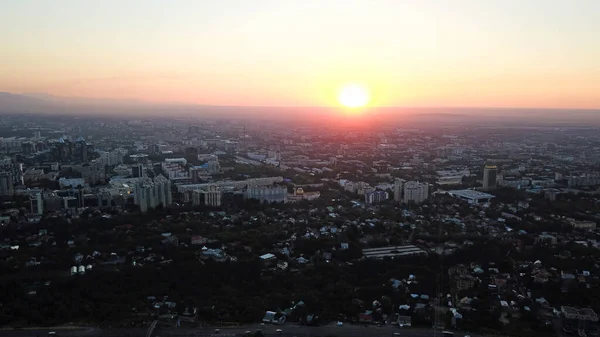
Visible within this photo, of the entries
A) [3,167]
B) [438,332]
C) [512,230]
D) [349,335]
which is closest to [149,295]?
[349,335]

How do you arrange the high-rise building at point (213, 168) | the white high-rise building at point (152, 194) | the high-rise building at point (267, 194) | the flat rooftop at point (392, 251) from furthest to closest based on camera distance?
the high-rise building at point (213, 168) < the high-rise building at point (267, 194) < the white high-rise building at point (152, 194) < the flat rooftop at point (392, 251)

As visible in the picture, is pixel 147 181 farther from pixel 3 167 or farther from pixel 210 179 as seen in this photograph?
pixel 3 167

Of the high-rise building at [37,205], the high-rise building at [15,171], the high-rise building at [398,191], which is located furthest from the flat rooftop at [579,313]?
Answer: the high-rise building at [15,171]

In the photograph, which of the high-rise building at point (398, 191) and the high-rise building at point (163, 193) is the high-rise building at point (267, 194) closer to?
the high-rise building at point (163, 193)

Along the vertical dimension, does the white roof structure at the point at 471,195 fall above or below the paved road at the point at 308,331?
above

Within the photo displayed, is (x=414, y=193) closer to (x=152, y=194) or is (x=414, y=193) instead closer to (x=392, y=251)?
(x=392, y=251)

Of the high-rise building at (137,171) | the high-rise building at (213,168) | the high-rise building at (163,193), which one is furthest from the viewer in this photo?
the high-rise building at (213,168)
